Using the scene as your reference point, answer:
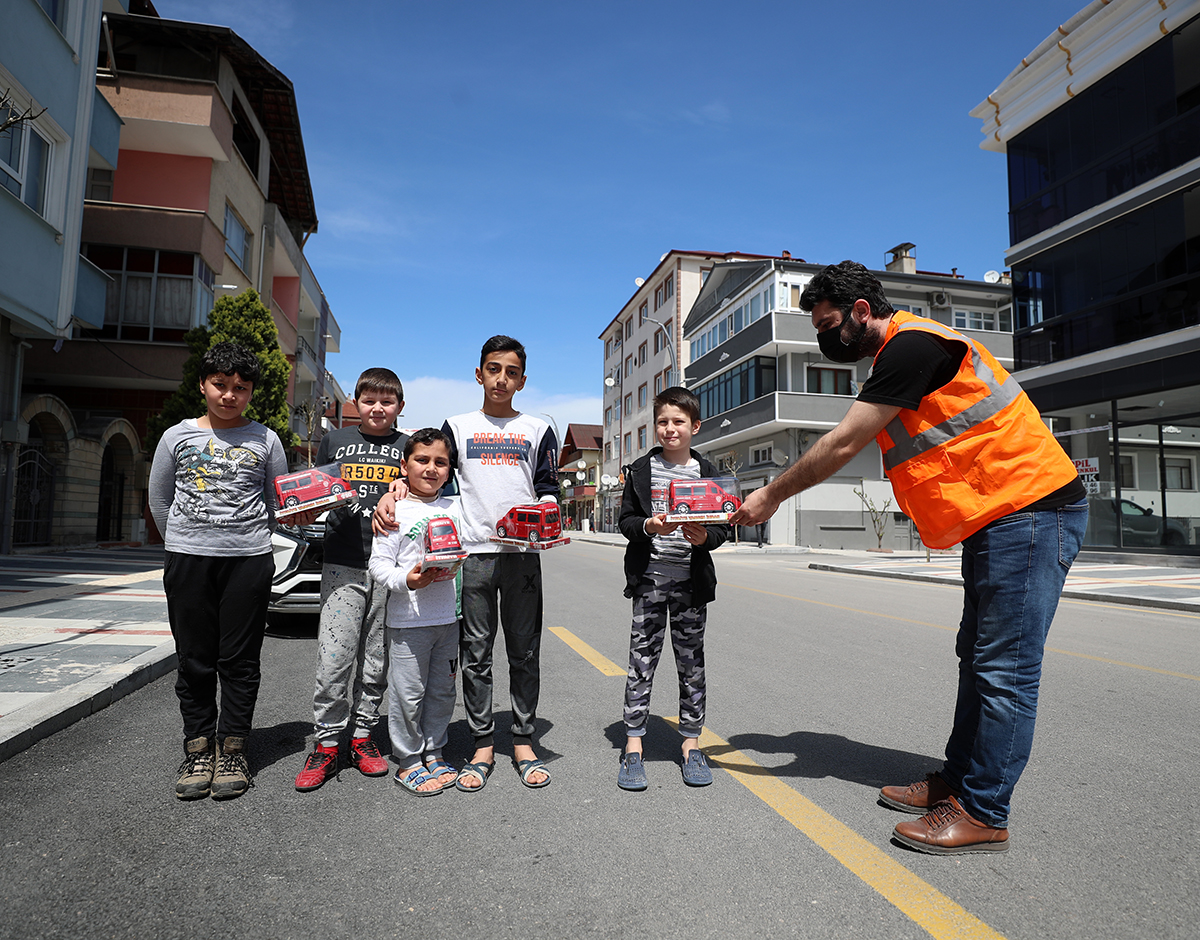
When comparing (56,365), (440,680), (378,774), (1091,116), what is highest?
(1091,116)

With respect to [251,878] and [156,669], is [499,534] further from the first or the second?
[156,669]

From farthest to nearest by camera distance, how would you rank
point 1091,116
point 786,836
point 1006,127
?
point 1006,127
point 1091,116
point 786,836

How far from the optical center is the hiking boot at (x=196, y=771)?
3188 mm

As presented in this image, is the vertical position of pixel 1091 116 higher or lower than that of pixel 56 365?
higher

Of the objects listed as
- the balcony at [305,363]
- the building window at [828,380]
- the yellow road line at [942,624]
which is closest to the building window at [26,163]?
the yellow road line at [942,624]

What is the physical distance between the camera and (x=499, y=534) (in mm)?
3449

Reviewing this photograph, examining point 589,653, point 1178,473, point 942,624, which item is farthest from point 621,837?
point 1178,473

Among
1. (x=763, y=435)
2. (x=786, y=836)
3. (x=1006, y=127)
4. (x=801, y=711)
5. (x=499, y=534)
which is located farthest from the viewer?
(x=763, y=435)

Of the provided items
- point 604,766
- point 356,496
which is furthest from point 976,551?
point 356,496

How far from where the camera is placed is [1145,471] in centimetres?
1902

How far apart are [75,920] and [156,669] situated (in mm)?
3656

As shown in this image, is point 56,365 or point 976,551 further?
point 56,365

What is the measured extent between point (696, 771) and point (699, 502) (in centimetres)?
119

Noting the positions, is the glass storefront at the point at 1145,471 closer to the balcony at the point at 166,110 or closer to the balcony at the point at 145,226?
the balcony at the point at 145,226
